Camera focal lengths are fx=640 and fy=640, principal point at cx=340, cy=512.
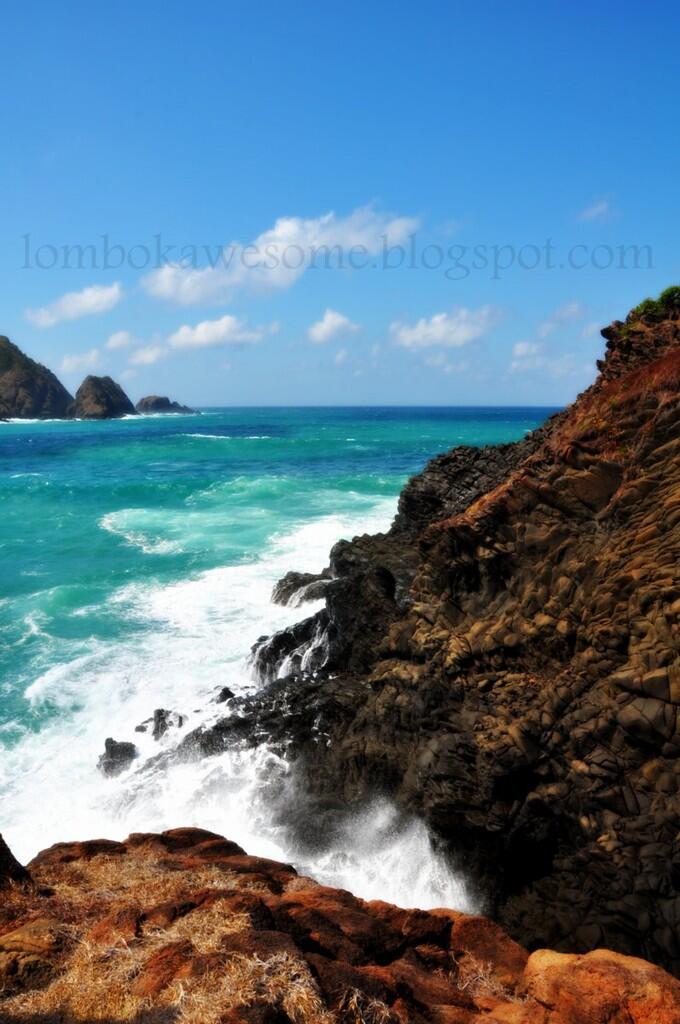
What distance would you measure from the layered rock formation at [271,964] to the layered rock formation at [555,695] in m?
1.77

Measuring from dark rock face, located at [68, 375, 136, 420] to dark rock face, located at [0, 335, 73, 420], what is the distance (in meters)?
4.02

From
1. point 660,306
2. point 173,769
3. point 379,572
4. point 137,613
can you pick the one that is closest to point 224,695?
point 173,769

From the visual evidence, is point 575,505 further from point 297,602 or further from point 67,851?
point 297,602

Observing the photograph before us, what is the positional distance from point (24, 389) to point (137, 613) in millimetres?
136105

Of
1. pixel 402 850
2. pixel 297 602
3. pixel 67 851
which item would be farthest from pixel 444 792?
pixel 297 602

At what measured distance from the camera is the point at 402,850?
1030 cm

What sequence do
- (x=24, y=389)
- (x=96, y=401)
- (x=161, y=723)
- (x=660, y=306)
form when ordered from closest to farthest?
(x=660, y=306) < (x=161, y=723) < (x=24, y=389) < (x=96, y=401)

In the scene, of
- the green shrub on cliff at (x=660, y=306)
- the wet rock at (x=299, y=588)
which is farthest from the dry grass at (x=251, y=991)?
the wet rock at (x=299, y=588)

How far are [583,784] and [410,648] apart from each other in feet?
14.7

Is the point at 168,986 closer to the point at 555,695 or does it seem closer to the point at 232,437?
the point at 555,695

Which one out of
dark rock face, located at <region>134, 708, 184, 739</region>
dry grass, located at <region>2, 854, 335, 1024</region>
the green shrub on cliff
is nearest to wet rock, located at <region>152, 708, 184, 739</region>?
dark rock face, located at <region>134, 708, 184, 739</region>

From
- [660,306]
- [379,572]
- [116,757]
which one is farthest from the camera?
[379,572]

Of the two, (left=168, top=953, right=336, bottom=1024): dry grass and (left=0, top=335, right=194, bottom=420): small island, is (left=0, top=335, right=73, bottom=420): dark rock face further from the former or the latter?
(left=168, top=953, right=336, bottom=1024): dry grass

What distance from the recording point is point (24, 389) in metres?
140
